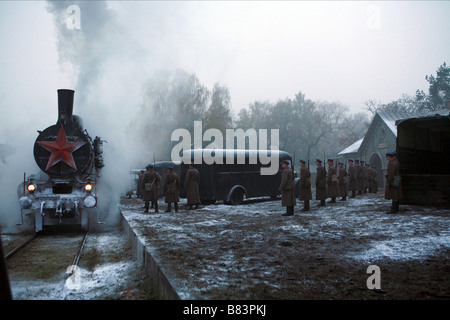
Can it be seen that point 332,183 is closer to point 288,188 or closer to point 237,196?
point 237,196

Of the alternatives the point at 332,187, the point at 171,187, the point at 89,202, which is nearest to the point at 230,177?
the point at 171,187

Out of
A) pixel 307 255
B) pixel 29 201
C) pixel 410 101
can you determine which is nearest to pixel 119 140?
pixel 29 201

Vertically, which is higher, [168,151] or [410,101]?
[410,101]

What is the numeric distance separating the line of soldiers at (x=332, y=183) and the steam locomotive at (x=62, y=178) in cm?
580

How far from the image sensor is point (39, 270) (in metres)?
6.80

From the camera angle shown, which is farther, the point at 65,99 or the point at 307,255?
the point at 65,99

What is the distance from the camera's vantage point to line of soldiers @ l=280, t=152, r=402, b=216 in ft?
36.4

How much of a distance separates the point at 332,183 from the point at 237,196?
13.4ft

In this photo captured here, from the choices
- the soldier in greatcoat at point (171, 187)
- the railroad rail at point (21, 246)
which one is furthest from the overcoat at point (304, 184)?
the railroad rail at point (21, 246)

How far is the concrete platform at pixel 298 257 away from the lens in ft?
14.4

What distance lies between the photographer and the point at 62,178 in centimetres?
1112

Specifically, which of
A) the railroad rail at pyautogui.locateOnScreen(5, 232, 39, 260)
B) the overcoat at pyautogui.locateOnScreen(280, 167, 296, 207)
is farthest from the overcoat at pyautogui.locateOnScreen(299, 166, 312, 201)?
the railroad rail at pyautogui.locateOnScreen(5, 232, 39, 260)
